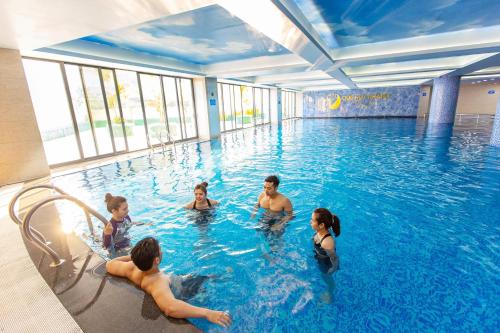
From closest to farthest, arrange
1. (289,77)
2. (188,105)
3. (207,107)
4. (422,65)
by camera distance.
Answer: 1. (422,65)
2. (207,107)
3. (188,105)
4. (289,77)

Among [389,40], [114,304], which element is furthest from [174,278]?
[389,40]

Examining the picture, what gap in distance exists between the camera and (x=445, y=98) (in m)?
15.2

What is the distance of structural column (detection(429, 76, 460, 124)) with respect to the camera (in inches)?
579

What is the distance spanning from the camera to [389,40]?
25.5 ft

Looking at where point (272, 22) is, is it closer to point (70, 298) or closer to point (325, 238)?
point (325, 238)

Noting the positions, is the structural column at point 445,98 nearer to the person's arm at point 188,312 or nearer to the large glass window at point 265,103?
the large glass window at point 265,103

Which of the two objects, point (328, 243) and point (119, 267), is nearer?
point (119, 267)

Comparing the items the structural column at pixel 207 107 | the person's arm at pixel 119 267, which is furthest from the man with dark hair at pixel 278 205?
the structural column at pixel 207 107

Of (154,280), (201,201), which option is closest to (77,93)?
(201,201)

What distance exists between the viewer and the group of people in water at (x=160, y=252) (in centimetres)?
175

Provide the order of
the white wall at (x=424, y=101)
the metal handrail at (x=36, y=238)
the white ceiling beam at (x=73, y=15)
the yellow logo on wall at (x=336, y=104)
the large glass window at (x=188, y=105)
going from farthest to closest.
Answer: the yellow logo on wall at (x=336, y=104), the white wall at (x=424, y=101), the large glass window at (x=188, y=105), the white ceiling beam at (x=73, y=15), the metal handrail at (x=36, y=238)

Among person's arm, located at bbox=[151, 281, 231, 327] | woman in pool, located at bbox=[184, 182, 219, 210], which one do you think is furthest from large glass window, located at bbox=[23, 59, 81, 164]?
person's arm, located at bbox=[151, 281, 231, 327]

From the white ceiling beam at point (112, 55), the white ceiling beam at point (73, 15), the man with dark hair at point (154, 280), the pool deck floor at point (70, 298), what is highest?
the white ceiling beam at point (112, 55)

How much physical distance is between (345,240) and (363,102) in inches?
987
